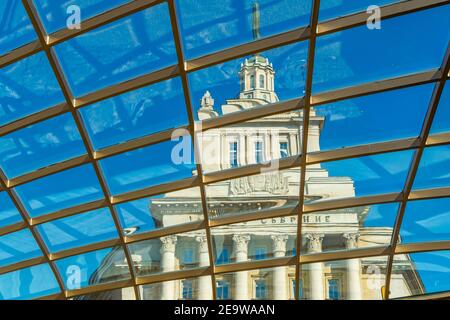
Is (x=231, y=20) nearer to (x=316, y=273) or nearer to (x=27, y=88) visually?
(x=27, y=88)

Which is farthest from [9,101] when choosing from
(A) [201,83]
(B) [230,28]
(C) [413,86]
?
(C) [413,86]

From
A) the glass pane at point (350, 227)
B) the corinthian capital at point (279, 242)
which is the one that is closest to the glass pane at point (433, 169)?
the glass pane at point (350, 227)

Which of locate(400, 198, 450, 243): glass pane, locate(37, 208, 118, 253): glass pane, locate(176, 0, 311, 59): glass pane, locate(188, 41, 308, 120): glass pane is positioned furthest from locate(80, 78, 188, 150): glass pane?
locate(400, 198, 450, 243): glass pane

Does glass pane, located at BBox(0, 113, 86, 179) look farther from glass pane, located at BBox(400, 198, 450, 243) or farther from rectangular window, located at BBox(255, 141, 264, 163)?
glass pane, located at BBox(400, 198, 450, 243)

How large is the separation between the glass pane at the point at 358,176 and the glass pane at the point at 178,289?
368 inches

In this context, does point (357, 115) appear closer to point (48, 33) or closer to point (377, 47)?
point (377, 47)

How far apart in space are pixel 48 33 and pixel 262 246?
56.3 feet

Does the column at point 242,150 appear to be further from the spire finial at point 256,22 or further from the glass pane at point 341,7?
the glass pane at point 341,7

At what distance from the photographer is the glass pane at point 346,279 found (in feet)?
125

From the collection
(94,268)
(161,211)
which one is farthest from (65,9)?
(94,268)

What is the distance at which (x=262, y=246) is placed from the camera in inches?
1487

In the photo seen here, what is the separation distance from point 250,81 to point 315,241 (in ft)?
45.0

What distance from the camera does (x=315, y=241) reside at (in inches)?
1479

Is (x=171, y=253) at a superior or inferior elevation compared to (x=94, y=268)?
superior
